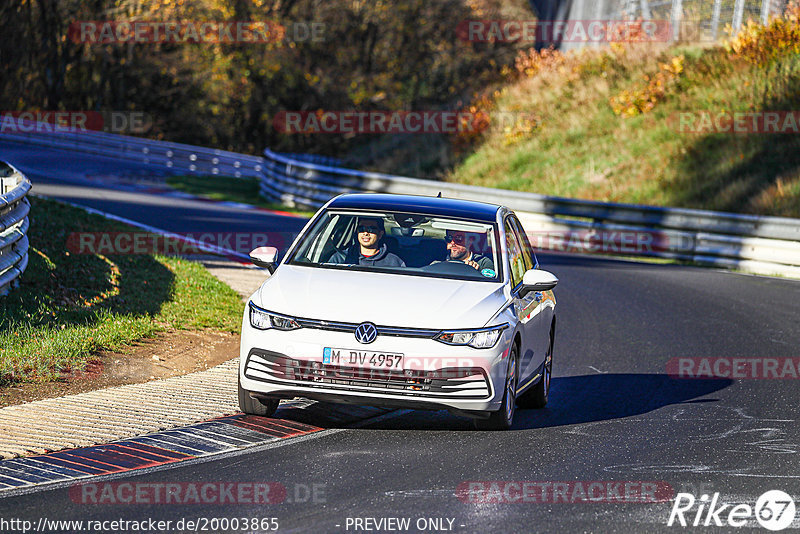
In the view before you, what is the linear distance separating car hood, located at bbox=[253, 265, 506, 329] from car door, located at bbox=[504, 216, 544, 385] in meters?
0.27

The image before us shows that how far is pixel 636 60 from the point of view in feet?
→ 118

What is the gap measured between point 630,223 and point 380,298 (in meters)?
16.6

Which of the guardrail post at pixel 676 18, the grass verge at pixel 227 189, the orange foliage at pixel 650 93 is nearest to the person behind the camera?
the grass verge at pixel 227 189

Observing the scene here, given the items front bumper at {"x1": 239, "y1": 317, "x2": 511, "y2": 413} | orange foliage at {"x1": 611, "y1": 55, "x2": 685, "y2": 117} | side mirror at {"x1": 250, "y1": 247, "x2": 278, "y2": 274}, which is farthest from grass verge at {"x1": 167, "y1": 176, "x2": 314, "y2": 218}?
front bumper at {"x1": 239, "y1": 317, "x2": 511, "y2": 413}

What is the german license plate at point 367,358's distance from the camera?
306 inches

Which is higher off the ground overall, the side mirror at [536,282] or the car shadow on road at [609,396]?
the side mirror at [536,282]

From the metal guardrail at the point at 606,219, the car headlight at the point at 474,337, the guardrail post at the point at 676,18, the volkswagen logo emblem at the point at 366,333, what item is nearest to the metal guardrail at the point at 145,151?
the metal guardrail at the point at 606,219

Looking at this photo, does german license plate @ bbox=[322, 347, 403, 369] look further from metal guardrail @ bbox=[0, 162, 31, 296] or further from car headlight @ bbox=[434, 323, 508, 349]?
metal guardrail @ bbox=[0, 162, 31, 296]

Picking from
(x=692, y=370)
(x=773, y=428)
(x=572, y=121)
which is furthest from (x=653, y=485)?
(x=572, y=121)

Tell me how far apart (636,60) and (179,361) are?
90.6 feet

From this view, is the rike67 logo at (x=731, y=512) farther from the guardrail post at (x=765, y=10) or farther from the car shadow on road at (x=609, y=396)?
the guardrail post at (x=765, y=10)

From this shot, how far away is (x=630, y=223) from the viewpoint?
23969mm

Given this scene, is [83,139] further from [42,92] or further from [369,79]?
[369,79]

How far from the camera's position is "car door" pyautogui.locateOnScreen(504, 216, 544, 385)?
870 cm
